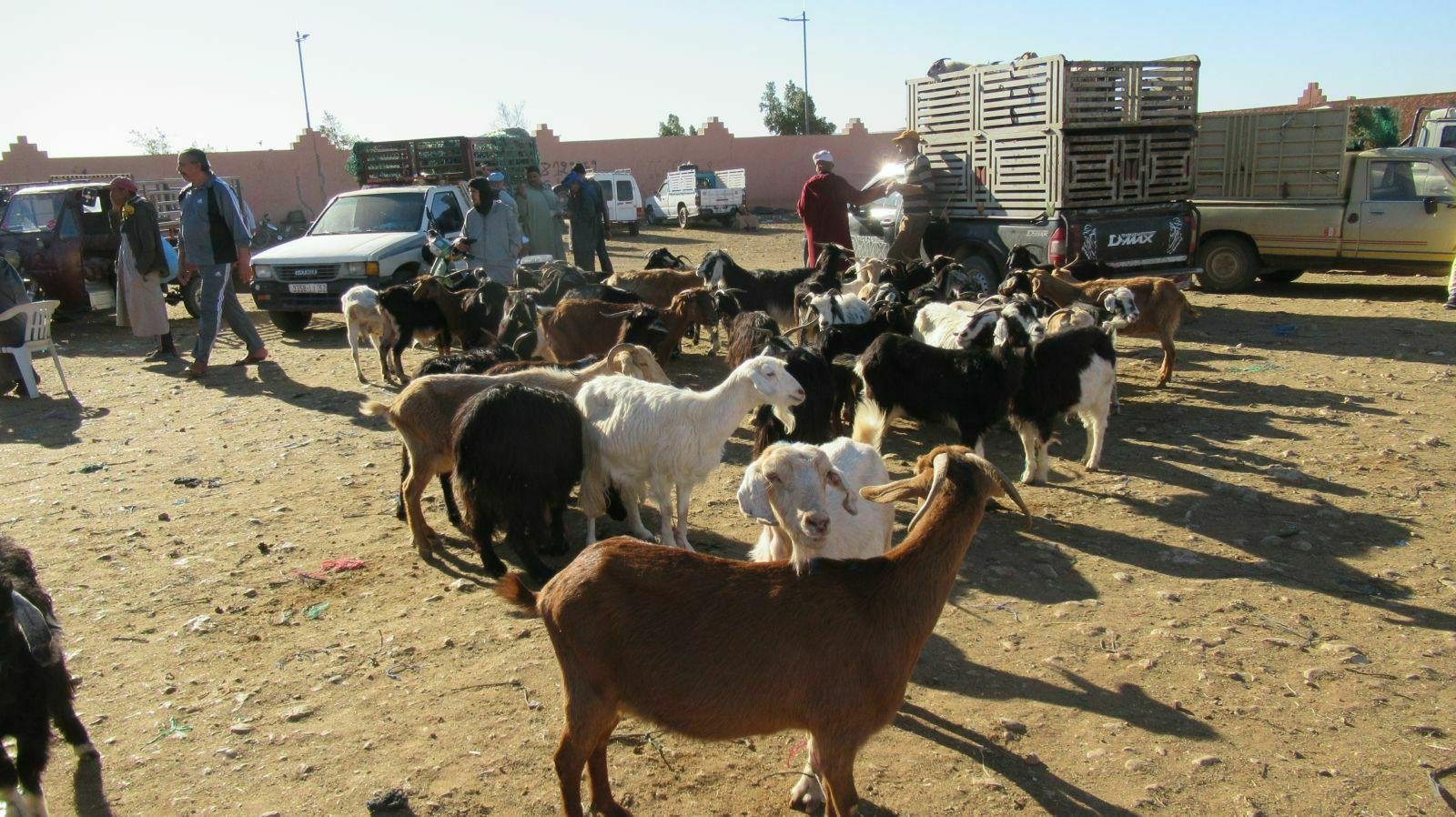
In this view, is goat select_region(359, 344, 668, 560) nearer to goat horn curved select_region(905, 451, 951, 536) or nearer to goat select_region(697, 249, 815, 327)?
goat horn curved select_region(905, 451, 951, 536)

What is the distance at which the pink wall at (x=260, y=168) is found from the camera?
29.0 metres

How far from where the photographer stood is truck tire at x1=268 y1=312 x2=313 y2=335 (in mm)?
13281

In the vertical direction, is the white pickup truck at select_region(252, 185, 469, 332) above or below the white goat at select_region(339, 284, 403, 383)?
above

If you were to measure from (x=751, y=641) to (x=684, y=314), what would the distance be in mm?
6928

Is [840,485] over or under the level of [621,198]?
under

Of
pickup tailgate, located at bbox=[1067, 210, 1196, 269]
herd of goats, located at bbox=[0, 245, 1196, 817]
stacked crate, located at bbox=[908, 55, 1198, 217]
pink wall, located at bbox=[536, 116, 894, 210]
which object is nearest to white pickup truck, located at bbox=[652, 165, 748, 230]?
pink wall, located at bbox=[536, 116, 894, 210]

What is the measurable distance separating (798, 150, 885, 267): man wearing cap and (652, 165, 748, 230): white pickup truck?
67.4 ft

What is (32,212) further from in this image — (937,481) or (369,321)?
(937,481)

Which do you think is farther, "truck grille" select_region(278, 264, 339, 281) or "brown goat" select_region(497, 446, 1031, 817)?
"truck grille" select_region(278, 264, 339, 281)

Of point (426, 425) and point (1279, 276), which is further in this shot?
point (1279, 276)

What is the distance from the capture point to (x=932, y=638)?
14.5 ft

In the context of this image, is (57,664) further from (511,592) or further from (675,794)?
(675,794)

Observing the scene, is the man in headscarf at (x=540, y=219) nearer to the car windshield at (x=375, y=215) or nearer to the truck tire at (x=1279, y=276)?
the car windshield at (x=375, y=215)

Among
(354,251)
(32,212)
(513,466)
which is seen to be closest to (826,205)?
(354,251)
